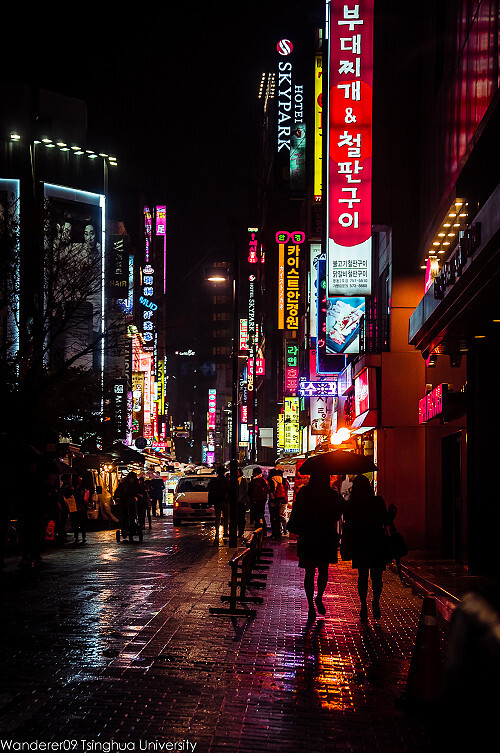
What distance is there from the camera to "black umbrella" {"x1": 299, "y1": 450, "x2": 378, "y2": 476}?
1241 cm

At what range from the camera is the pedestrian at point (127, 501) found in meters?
25.0

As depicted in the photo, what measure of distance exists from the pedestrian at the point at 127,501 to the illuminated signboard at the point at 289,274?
32.8 m

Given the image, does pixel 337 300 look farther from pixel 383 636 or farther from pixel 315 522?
pixel 383 636

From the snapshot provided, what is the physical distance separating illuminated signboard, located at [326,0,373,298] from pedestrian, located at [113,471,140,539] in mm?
8712

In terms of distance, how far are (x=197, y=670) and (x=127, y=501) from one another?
56.8 ft

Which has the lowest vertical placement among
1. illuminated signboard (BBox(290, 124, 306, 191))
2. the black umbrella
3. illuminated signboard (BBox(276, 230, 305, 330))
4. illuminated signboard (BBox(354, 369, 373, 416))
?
the black umbrella

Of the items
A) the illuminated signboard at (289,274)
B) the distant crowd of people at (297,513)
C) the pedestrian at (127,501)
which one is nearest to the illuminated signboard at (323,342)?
the distant crowd of people at (297,513)

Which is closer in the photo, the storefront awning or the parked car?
the storefront awning

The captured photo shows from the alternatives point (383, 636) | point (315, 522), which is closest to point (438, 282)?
point (315, 522)

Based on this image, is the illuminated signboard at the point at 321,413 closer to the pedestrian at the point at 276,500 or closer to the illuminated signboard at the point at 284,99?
the pedestrian at the point at 276,500

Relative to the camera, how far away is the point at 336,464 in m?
13.2

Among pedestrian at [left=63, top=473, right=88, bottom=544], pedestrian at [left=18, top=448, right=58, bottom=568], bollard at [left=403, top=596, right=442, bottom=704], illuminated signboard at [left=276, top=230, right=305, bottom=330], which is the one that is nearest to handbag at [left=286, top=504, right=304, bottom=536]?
bollard at [left=403, top=596, right=442, bottom=704]

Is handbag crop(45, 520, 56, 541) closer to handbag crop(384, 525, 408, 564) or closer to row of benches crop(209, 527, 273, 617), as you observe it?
row of benches crop(209, 527, 273, 617)

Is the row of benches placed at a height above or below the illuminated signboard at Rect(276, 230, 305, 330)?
below
